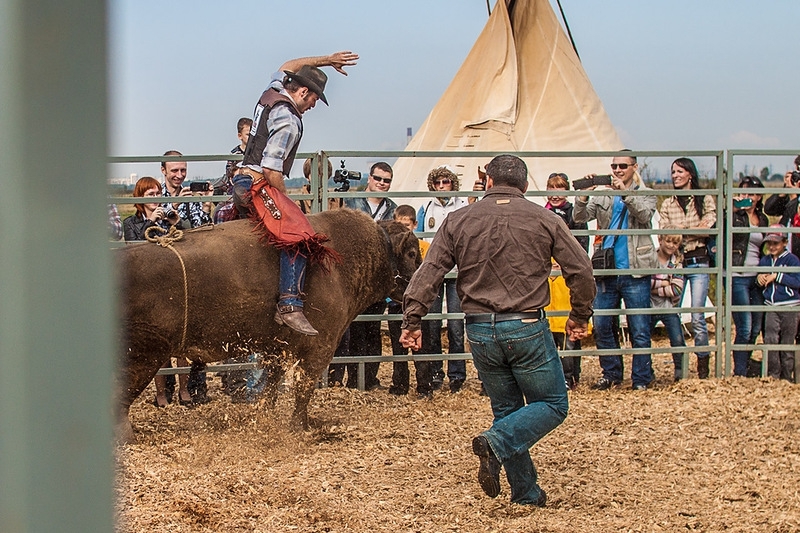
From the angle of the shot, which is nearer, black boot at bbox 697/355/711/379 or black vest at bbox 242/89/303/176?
black vest at bbox 242/89/303/176

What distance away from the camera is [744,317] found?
26.7ft

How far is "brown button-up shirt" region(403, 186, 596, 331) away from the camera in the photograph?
177 inches

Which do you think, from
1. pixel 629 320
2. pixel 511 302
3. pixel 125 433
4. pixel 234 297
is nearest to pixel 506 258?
pixel 511 302

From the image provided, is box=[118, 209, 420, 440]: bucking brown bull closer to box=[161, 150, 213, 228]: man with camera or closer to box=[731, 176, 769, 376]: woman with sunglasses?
box=[161, 150, 213, 228]: man with camera

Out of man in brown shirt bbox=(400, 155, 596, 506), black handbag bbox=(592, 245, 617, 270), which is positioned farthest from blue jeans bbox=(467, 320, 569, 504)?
black handbag bbox=(592, 245, 617, 270)

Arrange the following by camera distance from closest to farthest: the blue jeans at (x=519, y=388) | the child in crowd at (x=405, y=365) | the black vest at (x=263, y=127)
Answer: the blue jeans at (x=519, y=388) < the black vest at (x=263, y=127) < the child in crowd at (x=405, y=365)

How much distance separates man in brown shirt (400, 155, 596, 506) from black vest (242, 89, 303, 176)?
1504 mm

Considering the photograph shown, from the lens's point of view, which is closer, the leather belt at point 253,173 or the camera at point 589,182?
the leather belt at point 253,173

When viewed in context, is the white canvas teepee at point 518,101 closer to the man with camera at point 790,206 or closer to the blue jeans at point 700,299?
the man with camera at point 790,206

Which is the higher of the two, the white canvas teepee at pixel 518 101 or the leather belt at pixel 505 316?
the white canvas teepee at pixel 518 101

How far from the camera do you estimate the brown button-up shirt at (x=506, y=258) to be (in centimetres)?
448

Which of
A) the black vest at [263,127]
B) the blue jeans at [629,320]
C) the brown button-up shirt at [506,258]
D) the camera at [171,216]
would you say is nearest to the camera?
the brown button-up shirt at [506,258]

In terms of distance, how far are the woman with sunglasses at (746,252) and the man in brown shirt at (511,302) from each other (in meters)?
A: 3.90

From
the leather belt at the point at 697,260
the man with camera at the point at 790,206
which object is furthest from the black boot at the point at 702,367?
the man with camera at the point at 790,206
